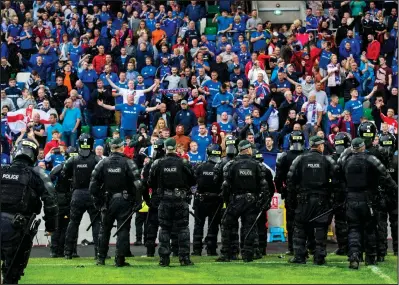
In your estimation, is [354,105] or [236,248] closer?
[236,248]

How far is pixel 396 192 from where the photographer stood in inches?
786

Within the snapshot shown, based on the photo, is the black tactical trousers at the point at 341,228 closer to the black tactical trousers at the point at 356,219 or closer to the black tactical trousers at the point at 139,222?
the black tactical trousers at the point at 356,219

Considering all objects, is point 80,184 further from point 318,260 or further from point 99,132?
point 99,132

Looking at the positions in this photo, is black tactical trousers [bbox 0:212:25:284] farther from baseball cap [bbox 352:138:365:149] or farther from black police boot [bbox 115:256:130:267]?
baseball cap [bbox 352:138:365:149]

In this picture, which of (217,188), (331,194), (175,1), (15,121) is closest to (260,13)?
(175,1)

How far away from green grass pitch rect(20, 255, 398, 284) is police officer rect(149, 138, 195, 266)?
494 millimetres

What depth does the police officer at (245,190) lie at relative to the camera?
20.4 meters

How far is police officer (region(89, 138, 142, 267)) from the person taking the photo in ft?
64.1

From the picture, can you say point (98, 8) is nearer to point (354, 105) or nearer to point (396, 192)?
point (354, 105)

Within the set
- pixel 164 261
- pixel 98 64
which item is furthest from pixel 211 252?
pixel 98 64

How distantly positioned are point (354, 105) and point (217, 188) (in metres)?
8.66

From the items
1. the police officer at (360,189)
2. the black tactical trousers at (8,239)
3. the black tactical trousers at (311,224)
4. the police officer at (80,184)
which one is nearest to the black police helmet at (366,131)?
the police officer at (360,189)

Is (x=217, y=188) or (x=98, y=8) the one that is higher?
(x=98, y=8)

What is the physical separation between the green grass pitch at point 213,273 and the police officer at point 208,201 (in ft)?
4.65
